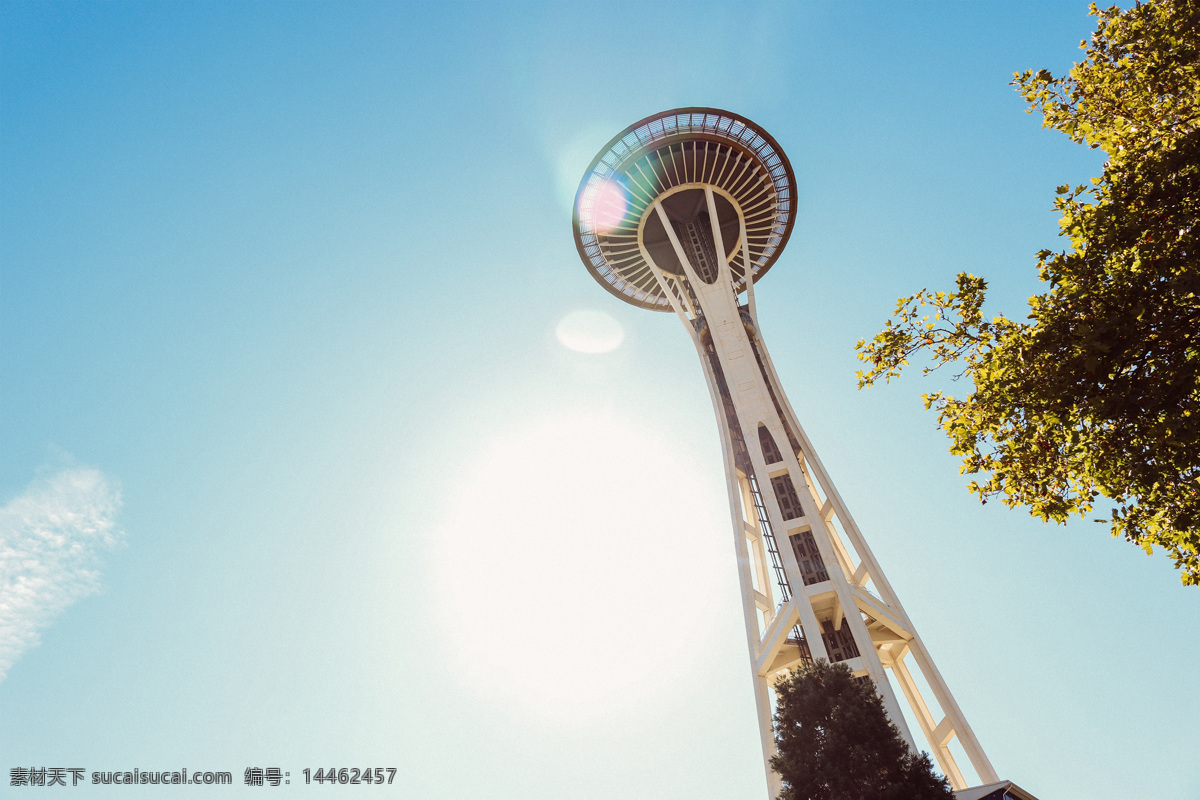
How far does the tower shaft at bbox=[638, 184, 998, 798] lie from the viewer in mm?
21844

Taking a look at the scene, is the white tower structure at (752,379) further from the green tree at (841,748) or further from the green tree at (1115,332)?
the green tree at (1115,332)

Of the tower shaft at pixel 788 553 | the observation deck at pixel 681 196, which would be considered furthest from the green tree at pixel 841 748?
the observation deck at pixel 681 196

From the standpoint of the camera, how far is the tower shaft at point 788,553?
71.7 feet

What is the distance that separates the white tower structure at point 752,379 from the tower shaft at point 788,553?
0.17 feet

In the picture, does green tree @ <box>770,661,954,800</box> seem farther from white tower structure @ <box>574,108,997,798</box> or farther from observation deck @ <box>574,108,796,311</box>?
observation deck @ <box>574,108,796,311</box>

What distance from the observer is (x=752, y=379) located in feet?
98.6

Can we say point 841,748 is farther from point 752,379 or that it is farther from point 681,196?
point 681,196

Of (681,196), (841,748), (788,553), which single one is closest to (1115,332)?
(841,748)

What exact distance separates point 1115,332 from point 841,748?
1049cm

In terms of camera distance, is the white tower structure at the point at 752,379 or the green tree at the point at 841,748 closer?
the green tree at the point at 841,748

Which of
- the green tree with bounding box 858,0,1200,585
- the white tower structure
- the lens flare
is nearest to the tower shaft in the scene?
the white tower structure

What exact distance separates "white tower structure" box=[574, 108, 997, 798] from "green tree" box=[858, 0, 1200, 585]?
42.1 ft

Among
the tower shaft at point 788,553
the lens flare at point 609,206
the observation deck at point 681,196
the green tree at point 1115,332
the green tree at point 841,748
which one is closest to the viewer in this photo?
the green tree at point 1115,332

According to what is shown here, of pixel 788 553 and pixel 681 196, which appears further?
pixel 681 196
